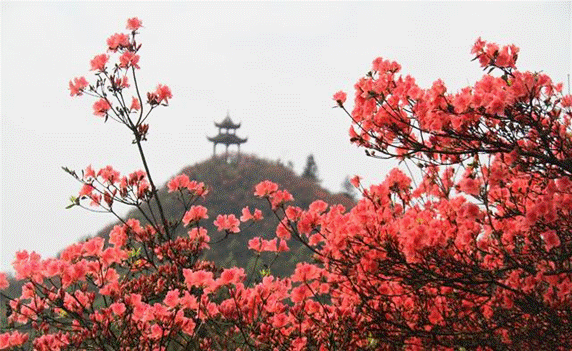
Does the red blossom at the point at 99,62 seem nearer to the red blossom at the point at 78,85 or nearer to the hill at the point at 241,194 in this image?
the red blossom at the point at 78,85

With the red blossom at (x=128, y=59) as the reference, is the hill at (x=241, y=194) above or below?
above

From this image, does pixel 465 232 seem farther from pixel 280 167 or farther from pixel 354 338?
pixel 280 167

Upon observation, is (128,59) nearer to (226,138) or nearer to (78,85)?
(78,85)

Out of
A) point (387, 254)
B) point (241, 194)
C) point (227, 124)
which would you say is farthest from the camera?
point (227, 124)

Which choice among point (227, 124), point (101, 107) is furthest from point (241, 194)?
point (101, 107)

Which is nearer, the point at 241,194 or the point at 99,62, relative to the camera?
the point at 99,62

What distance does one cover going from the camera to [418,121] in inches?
125

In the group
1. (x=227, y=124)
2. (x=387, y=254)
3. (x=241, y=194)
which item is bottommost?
(x=387, y=254)

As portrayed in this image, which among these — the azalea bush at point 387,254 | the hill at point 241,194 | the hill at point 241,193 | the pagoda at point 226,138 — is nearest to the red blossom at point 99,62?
the azalea bush at point 387,254

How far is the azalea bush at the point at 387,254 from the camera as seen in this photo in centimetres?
283

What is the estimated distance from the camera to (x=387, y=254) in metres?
3.24

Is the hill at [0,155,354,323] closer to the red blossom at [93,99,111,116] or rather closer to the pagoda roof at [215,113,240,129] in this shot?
the pagoda roof at [215,113,240,129]

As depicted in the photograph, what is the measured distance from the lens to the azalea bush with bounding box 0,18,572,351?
2.83 meters

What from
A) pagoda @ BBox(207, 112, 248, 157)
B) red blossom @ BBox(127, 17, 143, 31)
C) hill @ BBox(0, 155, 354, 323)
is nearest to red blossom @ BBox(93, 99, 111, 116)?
red blossom @ BBox(127, 17, 143, 31)
